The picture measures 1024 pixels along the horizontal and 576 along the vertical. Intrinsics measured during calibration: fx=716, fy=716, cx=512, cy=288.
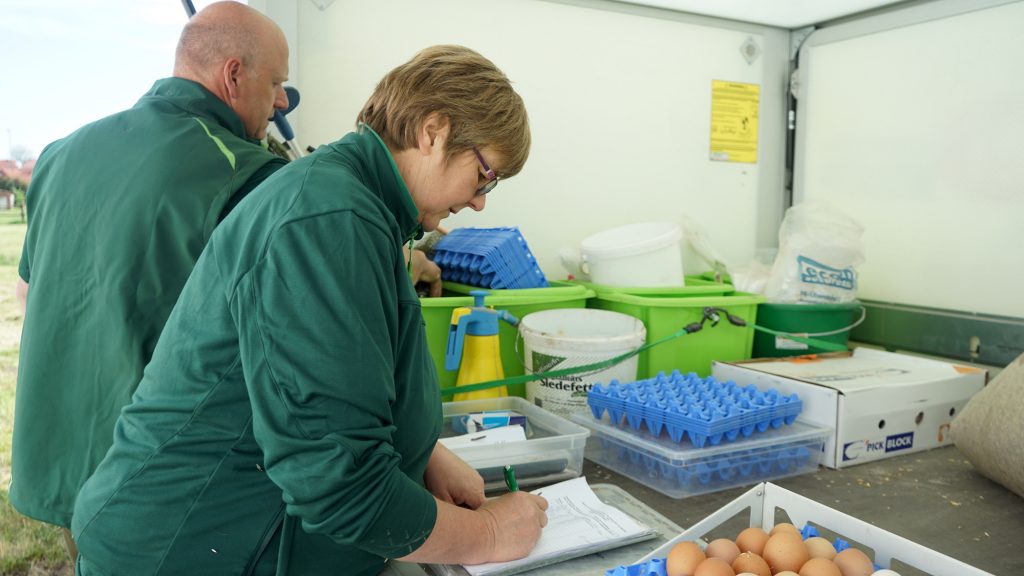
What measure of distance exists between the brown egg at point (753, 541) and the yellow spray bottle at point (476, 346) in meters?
→ 0.80

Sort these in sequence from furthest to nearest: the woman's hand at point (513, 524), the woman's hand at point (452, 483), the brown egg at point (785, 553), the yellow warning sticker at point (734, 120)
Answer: the yellow warning sticker at point (734, 120) < the woman's hand at point (452, 483) < the woman's hand at point (513, 524) < the brown egg at point (785, 553)

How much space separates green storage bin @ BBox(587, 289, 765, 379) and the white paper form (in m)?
0.62

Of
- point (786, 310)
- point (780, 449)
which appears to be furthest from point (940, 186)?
point (780, 449)

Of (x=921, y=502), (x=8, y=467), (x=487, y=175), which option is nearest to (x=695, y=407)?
(x=921, y=502)

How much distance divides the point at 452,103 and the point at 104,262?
68 cm

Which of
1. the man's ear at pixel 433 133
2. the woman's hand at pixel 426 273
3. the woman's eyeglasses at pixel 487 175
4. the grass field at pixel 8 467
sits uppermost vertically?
the man's ear at pixel 433 133

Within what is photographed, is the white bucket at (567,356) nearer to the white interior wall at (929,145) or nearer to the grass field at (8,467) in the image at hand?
the white interior wall at (929,145)

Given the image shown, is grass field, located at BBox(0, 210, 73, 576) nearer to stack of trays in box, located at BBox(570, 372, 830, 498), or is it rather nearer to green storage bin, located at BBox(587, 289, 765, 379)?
stack of trays in box, located at BBox(570, 372, 830, 498)

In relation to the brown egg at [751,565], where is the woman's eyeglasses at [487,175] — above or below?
above

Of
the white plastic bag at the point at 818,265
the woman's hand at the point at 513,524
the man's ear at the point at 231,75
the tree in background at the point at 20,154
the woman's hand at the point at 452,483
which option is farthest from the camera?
the white plastic bag at the point at 818,265

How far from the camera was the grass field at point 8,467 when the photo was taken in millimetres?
1521

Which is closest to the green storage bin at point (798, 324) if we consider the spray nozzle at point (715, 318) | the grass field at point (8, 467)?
the spray nozzle at point (715, 318)

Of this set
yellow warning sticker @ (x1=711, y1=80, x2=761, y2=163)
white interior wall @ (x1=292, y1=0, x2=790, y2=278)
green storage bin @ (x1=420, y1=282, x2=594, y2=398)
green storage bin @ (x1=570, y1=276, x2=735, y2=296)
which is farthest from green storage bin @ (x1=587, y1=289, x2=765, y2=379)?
yellow warning sticker @ (x1=711, y1=80, x2=761, y2=163)

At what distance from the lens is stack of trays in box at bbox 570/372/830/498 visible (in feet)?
4.10
